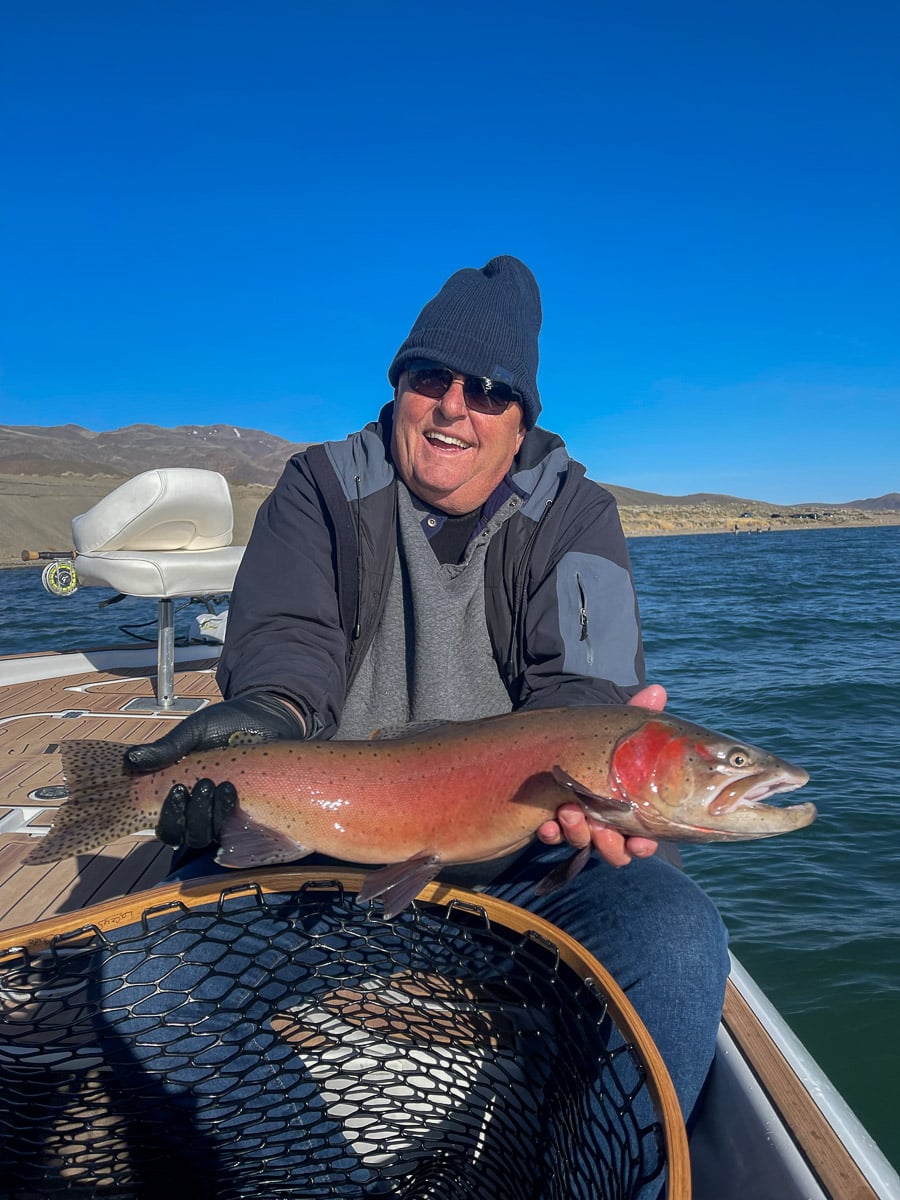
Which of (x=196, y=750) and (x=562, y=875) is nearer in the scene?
(x=562, y=875)

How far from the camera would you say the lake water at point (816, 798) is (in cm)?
476

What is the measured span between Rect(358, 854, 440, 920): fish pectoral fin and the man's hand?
0.35 m

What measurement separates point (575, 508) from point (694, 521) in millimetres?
129131

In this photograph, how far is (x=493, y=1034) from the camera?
2.37 m

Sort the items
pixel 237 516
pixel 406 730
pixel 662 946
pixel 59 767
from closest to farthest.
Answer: pixel 662 946
pixel 406 730
pixel 59 767
pixel 237 516

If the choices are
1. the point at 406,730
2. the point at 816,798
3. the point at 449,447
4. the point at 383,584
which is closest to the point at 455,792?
the point at 406,730

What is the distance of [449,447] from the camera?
323 cm

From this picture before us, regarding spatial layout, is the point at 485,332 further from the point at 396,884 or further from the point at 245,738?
the point at 396,884

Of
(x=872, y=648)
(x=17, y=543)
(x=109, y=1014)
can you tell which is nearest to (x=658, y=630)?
(x=872, y=648)

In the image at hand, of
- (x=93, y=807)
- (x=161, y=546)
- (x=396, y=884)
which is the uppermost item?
(x=161, y=546)

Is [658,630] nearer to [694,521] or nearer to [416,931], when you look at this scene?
[416,931]

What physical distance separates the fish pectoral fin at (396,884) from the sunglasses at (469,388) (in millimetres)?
1665

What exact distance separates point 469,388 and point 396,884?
1.79m

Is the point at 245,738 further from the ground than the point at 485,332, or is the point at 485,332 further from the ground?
the point at 485,332
